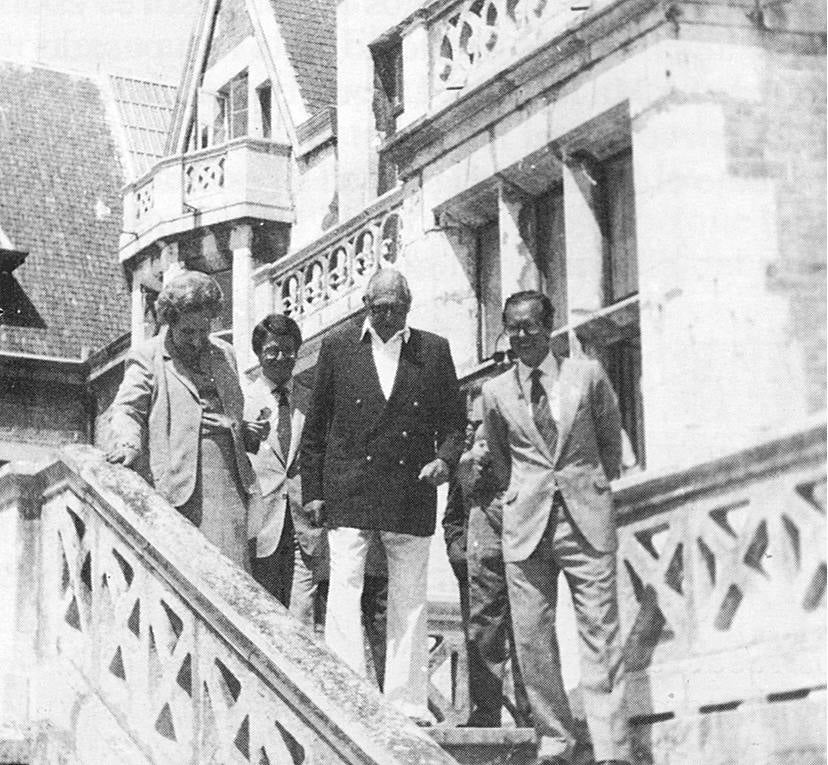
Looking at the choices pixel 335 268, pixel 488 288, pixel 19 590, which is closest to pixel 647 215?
pixel 488 288

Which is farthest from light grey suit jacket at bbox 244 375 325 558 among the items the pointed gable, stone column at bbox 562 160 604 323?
the pointed gable

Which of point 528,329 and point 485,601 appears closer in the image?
point 528,329

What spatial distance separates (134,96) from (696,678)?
2925cm

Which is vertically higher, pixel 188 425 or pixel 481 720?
pixel 188 425

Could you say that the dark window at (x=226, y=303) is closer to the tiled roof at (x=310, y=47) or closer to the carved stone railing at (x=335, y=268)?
the tiled roof at (x=310, y=47)

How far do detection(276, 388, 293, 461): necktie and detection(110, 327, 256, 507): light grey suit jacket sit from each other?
0.63m

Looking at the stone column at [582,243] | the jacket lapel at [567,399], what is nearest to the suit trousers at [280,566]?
the jacket lapel at [567,399]

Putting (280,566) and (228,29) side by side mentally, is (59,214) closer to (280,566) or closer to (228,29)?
(228,29)

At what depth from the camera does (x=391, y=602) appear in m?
8.21

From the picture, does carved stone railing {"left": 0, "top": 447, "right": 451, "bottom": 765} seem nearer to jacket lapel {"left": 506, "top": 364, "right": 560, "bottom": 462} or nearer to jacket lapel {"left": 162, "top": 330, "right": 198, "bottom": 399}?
jacket lapel {"left": 162, "top": 330, "right": 198, "bottom": 399}

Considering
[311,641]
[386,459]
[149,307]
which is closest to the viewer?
[311,641]

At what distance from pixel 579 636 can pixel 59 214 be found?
26.0 m

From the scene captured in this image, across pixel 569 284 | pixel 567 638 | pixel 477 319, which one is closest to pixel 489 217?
pixel 477 319

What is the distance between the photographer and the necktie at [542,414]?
794cm
